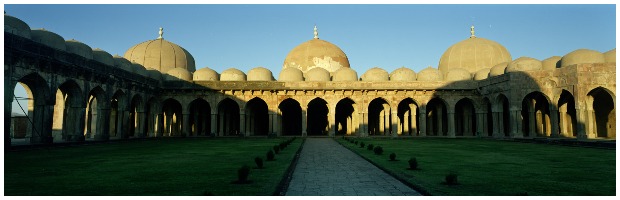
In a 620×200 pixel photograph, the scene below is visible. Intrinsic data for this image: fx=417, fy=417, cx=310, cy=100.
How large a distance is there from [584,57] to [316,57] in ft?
80.3

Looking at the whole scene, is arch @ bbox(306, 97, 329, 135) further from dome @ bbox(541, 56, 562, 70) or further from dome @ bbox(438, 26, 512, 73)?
dome @ bbox(541, 56, 562, 70)

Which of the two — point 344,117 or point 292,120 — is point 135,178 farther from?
point 344,117

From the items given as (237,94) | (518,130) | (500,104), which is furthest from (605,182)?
(237,94)

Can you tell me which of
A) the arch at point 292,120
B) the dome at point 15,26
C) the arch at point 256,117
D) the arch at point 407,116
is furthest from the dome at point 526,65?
the dome at point 15,26

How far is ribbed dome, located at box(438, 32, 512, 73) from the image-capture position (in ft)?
139

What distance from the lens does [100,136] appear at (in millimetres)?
24953

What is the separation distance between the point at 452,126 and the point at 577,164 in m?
23.1

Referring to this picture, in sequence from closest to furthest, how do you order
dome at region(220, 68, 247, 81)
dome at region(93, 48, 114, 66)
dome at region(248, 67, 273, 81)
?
dome at region(93, 48, 114, 66) → dome at region(248, 67, 273, 81) → dome at region(220, 68, 247, 81)

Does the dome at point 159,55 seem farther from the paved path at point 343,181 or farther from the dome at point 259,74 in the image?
the paved path at point 343,181

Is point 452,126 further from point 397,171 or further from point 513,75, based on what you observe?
point 397,171

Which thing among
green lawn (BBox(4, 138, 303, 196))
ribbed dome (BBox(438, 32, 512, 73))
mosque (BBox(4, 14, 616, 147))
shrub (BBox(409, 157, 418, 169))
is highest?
ribbed dome (BBox(438, 32, 512, 73))

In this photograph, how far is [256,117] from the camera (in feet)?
139

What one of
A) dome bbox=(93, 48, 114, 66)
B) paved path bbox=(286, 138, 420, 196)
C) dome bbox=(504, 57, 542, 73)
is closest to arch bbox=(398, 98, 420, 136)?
dome bbox=(504, 57, 542, 73)

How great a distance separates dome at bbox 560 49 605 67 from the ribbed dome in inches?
516
